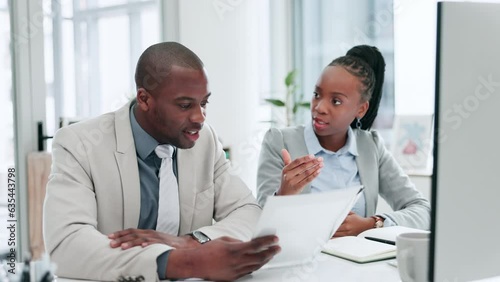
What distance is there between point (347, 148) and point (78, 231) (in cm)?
106

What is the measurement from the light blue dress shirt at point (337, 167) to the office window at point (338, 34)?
2.17 metres

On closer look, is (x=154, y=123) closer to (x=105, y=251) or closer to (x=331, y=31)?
(x=105, y=251)

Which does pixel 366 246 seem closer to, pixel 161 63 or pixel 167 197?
pixel 167 197

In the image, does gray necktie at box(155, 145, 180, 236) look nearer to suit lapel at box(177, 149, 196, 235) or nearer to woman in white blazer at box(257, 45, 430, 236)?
suit lapel at box(177, 149, 196, 235)

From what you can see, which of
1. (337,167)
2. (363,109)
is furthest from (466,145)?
(363,109)

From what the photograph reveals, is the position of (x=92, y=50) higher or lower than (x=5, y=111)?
higher

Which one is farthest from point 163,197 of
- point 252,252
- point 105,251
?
point 252,252

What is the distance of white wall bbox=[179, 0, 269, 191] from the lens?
4.26m

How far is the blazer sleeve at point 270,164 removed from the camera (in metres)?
2.04

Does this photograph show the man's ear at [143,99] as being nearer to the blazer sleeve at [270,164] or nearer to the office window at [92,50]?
the blazer sleeve at [270,164]

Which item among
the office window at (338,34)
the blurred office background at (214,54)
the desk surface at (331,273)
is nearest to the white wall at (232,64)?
the blurred office background at (214,54)

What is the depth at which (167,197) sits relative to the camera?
64.1 inches

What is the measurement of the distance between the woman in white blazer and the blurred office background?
117cm

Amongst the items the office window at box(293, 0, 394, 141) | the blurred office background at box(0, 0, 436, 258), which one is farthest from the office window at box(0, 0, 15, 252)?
the office window at box(293, 0, 394, 141)
